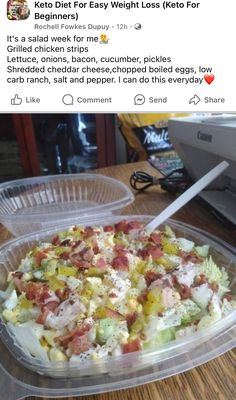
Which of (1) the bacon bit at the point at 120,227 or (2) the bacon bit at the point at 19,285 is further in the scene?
(1) the bacon bit at the point at 120,227

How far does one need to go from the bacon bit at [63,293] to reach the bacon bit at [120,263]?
70mm

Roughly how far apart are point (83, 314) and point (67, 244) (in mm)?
150

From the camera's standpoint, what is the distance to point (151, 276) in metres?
0.39

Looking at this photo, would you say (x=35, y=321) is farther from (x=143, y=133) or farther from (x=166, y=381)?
(x=143, y=133)

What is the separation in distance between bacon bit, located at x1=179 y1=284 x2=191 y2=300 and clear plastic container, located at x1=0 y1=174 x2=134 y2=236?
251 mm

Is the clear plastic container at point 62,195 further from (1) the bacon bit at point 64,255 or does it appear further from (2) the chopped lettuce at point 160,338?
(2) the chopped lettuce at point 160,338

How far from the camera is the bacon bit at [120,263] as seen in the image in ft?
1.34
